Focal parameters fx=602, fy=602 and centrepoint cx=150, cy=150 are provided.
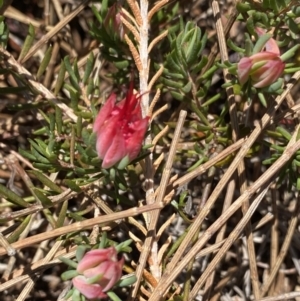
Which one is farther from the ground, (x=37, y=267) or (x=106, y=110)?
(x=106, y=110)

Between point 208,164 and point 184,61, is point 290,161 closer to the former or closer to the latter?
point 208,164

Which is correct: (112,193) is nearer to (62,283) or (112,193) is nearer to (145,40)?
(145,40)

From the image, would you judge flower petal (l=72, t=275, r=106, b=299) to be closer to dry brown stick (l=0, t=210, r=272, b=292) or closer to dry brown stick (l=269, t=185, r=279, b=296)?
dry brown stick (l=0, t=210, r=272, b=292)

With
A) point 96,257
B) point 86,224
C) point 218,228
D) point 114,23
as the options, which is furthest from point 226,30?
point 96,257

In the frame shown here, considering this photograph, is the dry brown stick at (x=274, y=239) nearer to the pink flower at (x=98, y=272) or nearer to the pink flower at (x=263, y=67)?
the pink flower at (x=263, y=67)

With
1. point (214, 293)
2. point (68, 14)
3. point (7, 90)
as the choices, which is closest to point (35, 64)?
point (68, 14)

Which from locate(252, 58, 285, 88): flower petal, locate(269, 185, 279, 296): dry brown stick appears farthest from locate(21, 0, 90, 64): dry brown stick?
locate(269, 185, 279, 296): dry brown stick
